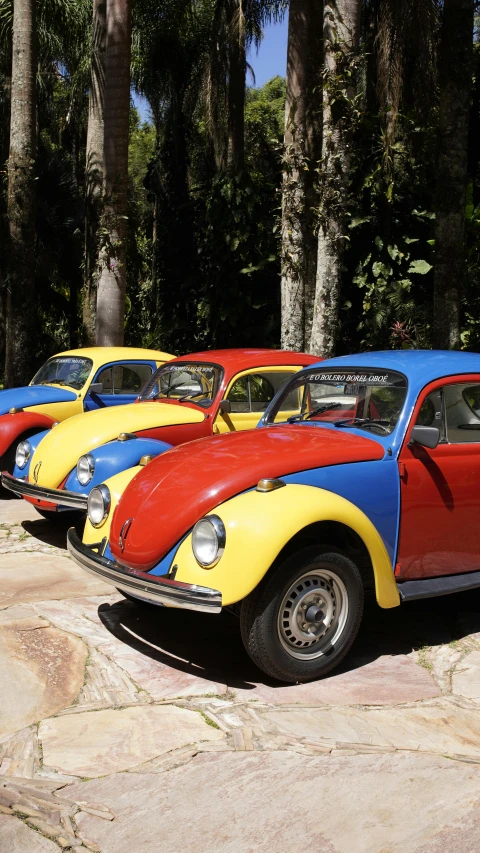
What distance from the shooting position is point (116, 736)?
370 centimetres

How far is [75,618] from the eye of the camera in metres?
5.28

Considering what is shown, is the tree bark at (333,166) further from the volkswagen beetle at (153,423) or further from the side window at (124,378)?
the volkswagen beetle at (153,423)

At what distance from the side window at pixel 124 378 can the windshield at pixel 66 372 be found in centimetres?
20

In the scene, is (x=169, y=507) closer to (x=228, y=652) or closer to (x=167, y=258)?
(x=228, y=652)

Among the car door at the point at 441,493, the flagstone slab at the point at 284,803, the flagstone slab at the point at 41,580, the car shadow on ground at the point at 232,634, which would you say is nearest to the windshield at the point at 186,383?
the flagstone slab at the point at 41,580

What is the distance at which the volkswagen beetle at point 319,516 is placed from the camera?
13.7 ft

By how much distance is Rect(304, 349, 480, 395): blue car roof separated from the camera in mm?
5141

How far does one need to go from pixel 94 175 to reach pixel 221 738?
10972mm

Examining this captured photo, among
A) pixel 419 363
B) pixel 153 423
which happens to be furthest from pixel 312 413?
pixel 153 423

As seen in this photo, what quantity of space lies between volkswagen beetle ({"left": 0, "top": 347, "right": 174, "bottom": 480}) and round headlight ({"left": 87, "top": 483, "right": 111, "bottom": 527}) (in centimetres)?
352

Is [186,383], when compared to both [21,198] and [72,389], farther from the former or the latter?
[21,198]

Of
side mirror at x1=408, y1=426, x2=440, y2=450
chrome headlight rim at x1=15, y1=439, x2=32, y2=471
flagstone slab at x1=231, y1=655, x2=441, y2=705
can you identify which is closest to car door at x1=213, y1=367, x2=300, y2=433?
chrome headlight rim at x1=15, y1=439, x2=32, y2=471

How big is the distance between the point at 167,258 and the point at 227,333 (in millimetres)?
5259

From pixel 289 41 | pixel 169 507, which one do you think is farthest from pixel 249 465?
pixel 289 41
